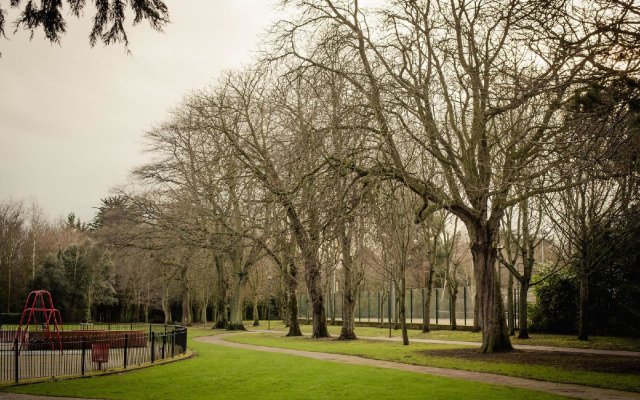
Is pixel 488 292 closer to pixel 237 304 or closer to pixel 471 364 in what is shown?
pixel 471 364

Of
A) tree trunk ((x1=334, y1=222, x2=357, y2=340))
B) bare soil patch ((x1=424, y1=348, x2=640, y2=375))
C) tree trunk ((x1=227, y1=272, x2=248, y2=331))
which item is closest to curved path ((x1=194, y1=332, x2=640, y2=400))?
bare soil patch ((x1=424, y1=348, x2=640, y2=375))

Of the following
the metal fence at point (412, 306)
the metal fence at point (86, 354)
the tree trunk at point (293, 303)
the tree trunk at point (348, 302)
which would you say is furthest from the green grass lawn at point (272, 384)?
the metal fence at point (412, 306)

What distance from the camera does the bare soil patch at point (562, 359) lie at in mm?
19109

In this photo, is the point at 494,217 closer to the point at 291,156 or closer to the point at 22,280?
the point at 291,156

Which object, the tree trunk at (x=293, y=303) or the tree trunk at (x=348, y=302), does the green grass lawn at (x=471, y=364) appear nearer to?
the tree trunk at (x=348, y=302)

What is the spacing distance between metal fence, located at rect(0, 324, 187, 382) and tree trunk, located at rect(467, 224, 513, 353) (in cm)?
1180

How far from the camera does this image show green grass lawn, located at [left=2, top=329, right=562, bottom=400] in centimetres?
1502

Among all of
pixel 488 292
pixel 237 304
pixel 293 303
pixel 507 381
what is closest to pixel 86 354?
pixel 488 292

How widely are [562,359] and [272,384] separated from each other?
10.2m

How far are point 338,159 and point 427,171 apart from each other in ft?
19.0

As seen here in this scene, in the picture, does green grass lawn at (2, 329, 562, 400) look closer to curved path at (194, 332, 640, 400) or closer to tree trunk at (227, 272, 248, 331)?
curved path at (194, 332, 640, 400)

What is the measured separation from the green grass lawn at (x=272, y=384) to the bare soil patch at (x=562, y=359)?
4.64 meters

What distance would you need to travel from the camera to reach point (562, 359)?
21.6 m

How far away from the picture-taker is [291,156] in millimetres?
20391
